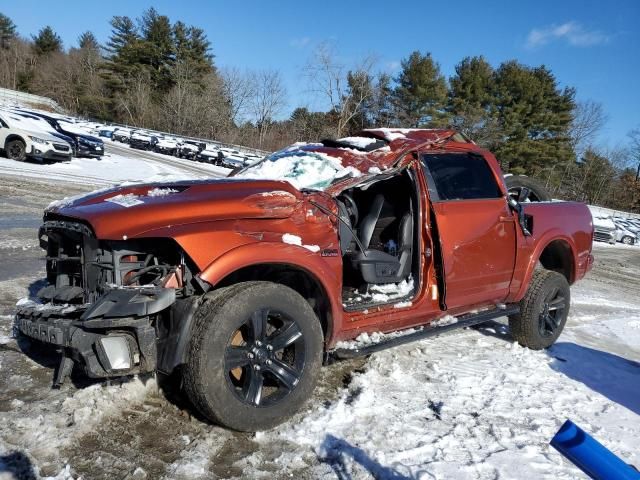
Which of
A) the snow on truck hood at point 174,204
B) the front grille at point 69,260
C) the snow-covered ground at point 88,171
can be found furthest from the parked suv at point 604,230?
the front grille at point 69,260

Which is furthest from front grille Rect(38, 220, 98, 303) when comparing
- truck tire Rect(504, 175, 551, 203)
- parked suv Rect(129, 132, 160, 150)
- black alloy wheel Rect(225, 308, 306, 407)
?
parked suv Rect(129, 132, 160, 150)

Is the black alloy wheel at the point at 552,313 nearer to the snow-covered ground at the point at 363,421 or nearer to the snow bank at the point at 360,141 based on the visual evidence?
the snow-covered ground at the point at 363,421

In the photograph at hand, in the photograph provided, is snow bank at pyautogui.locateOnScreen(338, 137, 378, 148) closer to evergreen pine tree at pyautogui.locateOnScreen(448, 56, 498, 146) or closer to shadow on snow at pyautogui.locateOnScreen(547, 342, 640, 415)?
shadow on snow at pyautogui.locateOnScreen(547, 342, 640, 415)

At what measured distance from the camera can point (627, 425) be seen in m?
3.56

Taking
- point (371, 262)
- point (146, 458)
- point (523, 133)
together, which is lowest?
point (146, 458)

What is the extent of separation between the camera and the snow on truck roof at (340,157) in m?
3.81

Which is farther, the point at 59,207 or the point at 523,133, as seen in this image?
the point at 523,133

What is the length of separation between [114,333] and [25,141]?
17702 millimetres

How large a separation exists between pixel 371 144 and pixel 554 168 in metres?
56.4

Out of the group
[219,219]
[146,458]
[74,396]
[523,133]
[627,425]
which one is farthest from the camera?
[523,133]

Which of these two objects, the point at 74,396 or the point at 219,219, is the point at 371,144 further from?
the point at 74,396

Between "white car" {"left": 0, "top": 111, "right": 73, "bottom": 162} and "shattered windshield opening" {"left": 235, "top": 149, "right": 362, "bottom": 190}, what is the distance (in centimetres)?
1609

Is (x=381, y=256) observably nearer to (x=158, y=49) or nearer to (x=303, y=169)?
(x=303, y=169)

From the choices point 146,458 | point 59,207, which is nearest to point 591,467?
point 146,458
